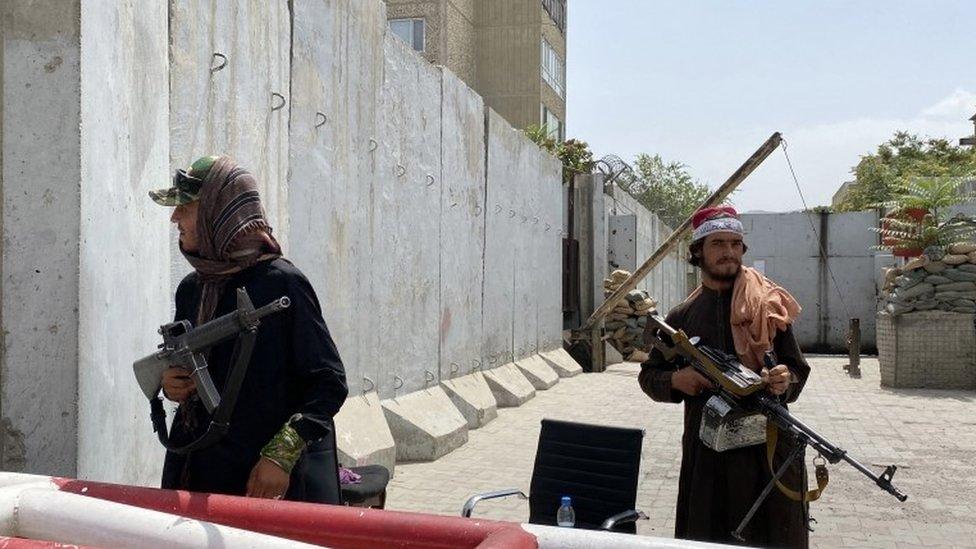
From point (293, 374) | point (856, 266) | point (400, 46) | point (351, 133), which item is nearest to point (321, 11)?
point (351, 133)

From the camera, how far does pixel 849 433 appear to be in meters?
8.39

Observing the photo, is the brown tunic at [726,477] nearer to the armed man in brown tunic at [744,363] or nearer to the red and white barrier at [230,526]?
the armed man in brown tunic at [744,363]

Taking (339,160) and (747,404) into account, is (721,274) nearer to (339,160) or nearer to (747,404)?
(747,404)

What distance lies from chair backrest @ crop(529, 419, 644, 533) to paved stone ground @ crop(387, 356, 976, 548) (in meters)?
1.75

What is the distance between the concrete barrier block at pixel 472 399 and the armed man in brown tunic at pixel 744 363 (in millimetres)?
Result: 5438

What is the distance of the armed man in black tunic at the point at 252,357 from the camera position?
229cm

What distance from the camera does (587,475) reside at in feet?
11.6

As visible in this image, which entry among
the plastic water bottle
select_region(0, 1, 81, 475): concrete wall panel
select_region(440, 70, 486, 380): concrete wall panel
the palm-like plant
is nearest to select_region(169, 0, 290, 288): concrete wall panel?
select_region(0, 1, 81, 475): concrete wall panel

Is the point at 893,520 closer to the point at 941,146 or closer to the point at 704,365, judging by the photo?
the point at 704,365

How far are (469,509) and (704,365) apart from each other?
1.05 metres

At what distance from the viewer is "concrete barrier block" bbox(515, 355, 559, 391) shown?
1174 centimetres

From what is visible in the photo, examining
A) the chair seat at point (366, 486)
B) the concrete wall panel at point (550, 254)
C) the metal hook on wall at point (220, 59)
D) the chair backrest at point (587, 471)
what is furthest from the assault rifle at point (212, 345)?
the concrete wall panel at point (550, 254)

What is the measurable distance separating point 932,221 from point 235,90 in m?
10.4

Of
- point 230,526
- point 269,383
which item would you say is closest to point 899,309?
point 269,383
